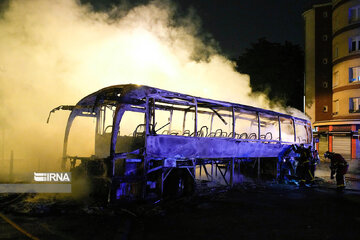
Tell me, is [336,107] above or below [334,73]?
below

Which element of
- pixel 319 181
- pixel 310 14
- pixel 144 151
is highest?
pixel 310 14

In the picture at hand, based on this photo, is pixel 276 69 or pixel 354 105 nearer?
pixel 354 105

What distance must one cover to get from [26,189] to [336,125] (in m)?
25.1

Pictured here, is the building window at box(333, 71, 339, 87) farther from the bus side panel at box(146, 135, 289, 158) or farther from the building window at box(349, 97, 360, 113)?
the bus side panel at box(146, 135, 289, 158)

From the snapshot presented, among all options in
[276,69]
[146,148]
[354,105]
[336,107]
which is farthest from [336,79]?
[146,148]

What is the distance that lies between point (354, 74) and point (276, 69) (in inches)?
412

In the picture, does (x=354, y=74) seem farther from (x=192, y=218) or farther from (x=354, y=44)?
(x=192, y=218)

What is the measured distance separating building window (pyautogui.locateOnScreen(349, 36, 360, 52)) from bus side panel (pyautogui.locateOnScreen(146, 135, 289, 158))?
18067 millimetres

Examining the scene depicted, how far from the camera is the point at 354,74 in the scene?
2500 centimetres

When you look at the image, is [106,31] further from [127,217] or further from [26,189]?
[127,217]

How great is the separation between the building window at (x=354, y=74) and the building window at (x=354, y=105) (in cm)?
159

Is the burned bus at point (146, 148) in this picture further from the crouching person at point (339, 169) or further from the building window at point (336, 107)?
the building window at point (336, 107)

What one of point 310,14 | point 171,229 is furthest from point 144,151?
point 310,14

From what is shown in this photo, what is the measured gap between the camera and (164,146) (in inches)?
327
